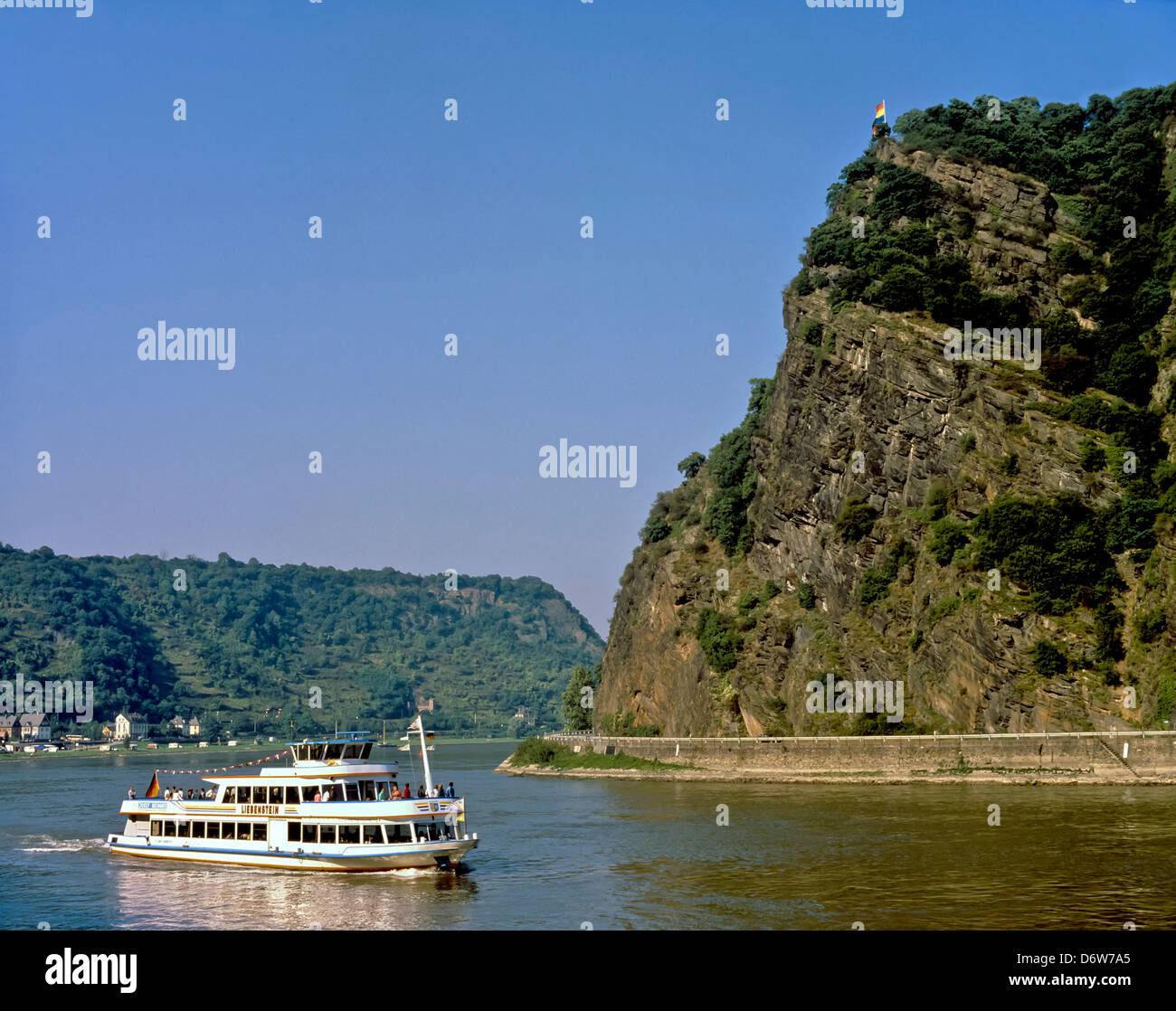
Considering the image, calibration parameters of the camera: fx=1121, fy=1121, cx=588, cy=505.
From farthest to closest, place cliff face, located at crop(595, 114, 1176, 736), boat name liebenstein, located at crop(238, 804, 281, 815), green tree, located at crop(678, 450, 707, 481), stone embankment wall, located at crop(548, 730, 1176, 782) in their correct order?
green tree, located at crop(678, 450, 707, 481), cliff face, located at crop(595, 114, 1176, 736), stone embankment wall, located at crop(548, 730, 1176, 782), boat name liebenstein, located at crop(238, 804, 281, 815)

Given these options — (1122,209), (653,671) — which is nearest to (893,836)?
A: (653,671)

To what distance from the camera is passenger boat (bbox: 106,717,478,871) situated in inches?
2009

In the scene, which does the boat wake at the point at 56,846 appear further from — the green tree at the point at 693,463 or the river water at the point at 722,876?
the green tree at the point at 693,463

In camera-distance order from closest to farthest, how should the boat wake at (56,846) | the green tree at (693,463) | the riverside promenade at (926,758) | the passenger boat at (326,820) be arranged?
the passenger boat at (326,820)
the boat wake at (56,846)
the riverside promenade at (926,758)
the green tree at (693,463)

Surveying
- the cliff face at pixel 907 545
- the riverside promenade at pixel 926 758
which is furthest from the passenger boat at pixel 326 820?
the cliff face at pixel 907 545

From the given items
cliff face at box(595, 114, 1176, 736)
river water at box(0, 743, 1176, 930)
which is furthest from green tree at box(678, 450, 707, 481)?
river water at box(0, 743, 1176, 930)

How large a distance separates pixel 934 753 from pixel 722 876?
4621 centimetres

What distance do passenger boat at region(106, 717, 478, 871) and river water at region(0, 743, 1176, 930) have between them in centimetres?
87

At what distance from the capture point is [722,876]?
4944 cm

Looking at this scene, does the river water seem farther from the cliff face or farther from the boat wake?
the cliff face

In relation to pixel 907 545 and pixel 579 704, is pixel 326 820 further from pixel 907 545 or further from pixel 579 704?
pixel 579 704

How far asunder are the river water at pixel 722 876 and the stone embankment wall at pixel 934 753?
3699 millimetres

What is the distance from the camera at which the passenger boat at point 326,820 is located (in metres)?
51.0

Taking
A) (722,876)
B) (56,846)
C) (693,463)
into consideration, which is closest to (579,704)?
(693,463)
